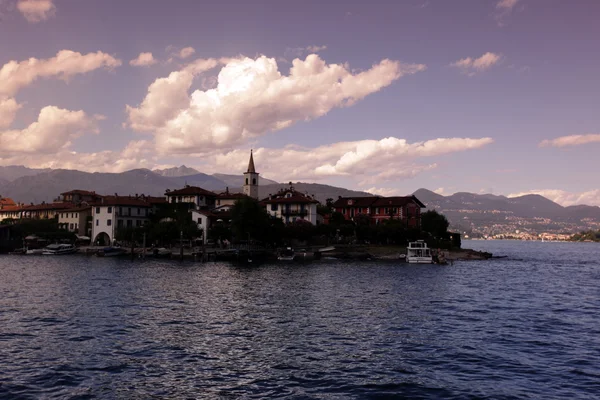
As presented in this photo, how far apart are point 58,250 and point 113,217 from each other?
1569cm

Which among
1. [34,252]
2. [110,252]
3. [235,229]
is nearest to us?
[235,229]

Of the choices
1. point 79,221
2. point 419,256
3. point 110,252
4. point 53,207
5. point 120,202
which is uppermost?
point 120,202

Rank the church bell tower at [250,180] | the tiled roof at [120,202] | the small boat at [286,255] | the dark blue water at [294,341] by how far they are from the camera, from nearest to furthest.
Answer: the dark blue water at [294,341] → the small boat at [286,255] → the tiled roof at [120,202] → the church bell tower at [250,180]

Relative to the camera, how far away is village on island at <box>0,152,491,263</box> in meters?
107

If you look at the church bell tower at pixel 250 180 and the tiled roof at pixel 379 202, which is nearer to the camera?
the tiled roof at pixel 379 202

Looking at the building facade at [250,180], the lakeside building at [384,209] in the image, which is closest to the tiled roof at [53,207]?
the building facade at [250,180]

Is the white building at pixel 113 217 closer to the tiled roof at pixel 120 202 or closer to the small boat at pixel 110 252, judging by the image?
the tiled roof at pixel 120 202

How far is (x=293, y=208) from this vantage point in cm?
12725

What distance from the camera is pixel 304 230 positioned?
115 metres

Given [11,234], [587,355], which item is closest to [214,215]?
[11,234]

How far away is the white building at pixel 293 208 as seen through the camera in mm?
125562

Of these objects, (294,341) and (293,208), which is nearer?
(294,341)

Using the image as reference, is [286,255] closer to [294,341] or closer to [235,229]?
[235,229]

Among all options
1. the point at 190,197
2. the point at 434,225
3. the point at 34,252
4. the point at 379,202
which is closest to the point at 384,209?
the point at 379,202
